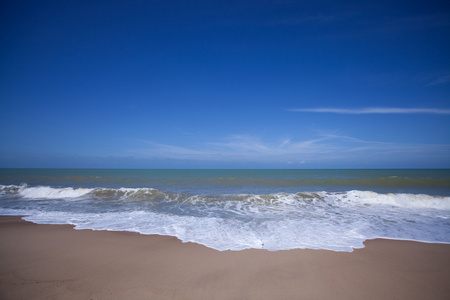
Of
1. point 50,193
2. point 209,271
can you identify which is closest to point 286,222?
point 209,271

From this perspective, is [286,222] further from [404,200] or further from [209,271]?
[404,200]

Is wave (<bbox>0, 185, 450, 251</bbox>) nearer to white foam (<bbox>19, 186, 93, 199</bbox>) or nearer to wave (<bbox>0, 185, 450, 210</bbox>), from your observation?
wave (<bbox>0, 185, 450, 210</bbox>)

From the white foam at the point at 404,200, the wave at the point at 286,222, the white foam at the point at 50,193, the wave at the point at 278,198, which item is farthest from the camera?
the white foam at the point at 50,193

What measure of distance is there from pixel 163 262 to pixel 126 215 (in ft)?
15.2

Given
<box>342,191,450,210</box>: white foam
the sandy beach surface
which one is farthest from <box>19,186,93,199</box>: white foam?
<box>342,191,450,210</box>: white foam

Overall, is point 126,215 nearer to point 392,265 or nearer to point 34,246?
point 34,246

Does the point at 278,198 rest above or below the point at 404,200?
below

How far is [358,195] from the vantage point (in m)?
11.5

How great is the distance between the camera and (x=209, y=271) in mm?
3475

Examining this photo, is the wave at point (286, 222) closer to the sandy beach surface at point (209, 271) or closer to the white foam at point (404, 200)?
the white foam at point (404, 200)

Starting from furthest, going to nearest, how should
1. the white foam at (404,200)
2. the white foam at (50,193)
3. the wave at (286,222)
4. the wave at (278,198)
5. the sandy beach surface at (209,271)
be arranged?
the white foam at (50,193), the wave at (278,198), the white foam at (404,200), the wave at (286,222), the sandy beach surface at (209,271)

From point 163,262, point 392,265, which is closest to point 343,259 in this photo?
point 392,265

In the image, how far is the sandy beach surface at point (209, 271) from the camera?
2.90m

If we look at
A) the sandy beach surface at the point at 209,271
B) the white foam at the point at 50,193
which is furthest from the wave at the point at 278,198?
the sandy beach surface at the point at 209,271
